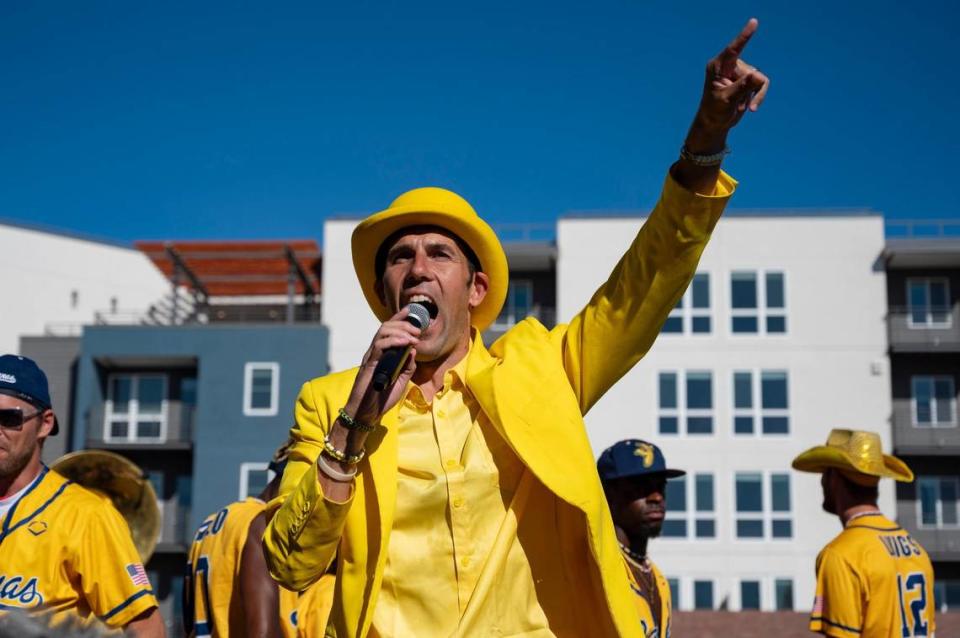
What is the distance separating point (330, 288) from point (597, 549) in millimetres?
36554

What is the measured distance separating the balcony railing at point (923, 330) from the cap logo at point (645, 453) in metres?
32.0

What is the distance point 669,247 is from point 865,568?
4637 millimetres

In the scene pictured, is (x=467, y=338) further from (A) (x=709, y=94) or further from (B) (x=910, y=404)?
(B) (x=910, y=404)

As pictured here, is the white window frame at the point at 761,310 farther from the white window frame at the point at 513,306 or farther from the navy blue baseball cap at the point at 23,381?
the navy blue baseball cap at the point at 23,381

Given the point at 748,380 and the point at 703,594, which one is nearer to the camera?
the point at 703,594

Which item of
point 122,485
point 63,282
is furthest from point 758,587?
point 122,485

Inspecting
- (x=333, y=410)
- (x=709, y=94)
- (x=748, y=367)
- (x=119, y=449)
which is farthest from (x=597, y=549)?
(x=119, y=449)

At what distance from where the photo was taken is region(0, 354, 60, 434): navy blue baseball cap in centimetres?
509

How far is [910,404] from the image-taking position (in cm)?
3722

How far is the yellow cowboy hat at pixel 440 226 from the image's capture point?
12.0 ft

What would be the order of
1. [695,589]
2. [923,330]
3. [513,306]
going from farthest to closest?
1. [513,306]
2. [923,330]
3. [695,589]

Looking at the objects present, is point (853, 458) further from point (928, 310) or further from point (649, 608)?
point (928, 310)

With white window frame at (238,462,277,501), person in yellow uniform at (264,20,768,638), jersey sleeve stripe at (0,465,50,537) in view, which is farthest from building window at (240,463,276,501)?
person in yellow uniform at (264,20,768,638)

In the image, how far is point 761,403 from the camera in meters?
37.0
